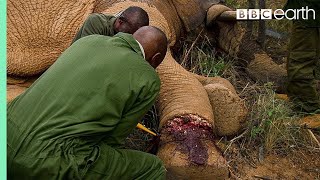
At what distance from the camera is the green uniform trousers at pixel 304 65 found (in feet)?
17.8

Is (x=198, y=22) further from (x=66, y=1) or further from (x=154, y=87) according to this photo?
(x=154, y=87)

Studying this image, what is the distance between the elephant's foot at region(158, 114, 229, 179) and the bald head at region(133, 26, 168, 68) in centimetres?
70

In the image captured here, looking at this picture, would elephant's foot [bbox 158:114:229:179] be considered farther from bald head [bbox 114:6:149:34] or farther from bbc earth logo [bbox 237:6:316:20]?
bbc earth logo [bbox 237:6:316:20]

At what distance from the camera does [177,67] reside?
5145mm

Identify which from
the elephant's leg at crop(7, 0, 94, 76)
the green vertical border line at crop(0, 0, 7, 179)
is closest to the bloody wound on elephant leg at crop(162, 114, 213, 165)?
the elephant's leg at crop(7, 0, 94, 76)

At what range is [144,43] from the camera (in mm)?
3627

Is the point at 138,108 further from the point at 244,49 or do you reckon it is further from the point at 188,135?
the point at 244,49

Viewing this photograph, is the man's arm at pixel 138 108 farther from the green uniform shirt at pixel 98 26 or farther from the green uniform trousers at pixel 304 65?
the green uniform trousers at pixel 304 65

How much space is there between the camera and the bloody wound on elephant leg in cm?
409

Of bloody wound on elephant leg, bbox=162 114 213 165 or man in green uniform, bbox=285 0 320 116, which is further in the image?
man in green uniform, bbox=285 0 320 116

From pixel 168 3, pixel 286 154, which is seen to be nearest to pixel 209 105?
pixel 286 154

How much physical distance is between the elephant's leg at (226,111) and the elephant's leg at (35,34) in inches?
54.0

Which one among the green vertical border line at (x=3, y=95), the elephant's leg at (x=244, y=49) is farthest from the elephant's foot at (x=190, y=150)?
the elephant's leg at (x=244, y=49)

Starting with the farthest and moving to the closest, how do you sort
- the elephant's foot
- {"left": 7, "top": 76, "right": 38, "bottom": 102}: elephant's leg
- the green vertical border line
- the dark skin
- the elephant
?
{"left": 7, "top": 76, "right": 38, "bottom": 102}: elephant's leg, the dark skin, the elephant, the elephant's foot, the green vertical border line
